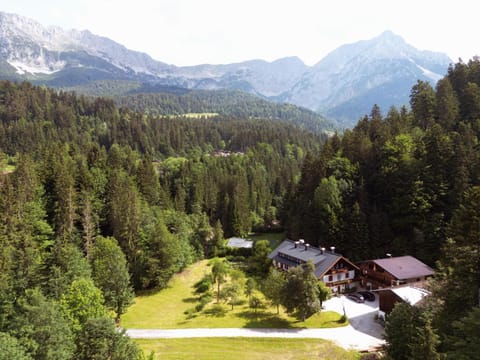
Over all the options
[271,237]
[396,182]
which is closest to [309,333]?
[396,182]

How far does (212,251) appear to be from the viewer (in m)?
75.8

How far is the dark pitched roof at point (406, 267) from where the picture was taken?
51.1 meters

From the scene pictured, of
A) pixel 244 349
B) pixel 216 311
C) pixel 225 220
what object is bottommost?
pixel 216 311

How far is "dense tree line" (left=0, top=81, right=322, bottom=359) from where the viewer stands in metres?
28.6

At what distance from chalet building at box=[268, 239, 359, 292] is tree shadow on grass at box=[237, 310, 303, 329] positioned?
10274 mm

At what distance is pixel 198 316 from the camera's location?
4809 cm

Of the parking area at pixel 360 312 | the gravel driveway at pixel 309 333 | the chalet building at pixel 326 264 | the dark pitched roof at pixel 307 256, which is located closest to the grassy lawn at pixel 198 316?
the gravel driveway at pixel 309 333

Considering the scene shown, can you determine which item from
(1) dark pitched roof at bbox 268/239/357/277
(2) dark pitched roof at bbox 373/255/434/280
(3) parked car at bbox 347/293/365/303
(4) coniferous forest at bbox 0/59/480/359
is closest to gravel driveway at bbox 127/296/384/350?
(4) coniferous forest at bbox 0/59/480/359

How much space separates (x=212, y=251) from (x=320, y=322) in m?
34.6

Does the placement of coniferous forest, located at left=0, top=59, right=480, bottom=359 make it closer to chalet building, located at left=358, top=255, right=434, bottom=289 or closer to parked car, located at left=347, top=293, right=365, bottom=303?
chalet building, located at left=358, top=255, right=434, bottom=289

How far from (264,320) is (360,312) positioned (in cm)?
1319

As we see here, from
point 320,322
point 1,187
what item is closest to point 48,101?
point 1,187

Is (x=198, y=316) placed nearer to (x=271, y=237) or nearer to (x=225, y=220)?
(x=271, y=237)

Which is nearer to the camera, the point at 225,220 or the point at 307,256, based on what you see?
the point at 307,256
